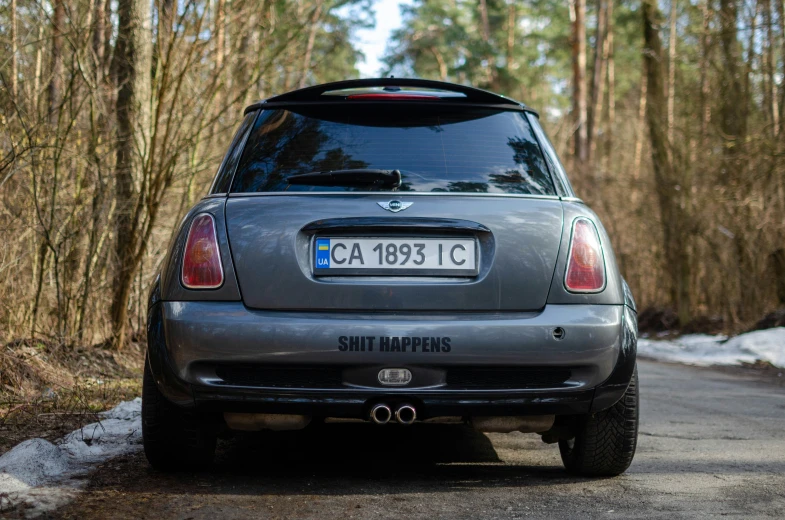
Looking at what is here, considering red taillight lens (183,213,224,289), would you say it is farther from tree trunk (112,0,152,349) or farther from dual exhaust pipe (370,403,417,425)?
tree trunk (112,0,152,349)

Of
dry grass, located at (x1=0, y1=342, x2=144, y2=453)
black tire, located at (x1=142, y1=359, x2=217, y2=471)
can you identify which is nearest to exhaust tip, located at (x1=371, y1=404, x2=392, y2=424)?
black tire, located at (x1=142, y1=359, x2=217, y2=471)

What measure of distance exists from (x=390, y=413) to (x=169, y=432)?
98 cm

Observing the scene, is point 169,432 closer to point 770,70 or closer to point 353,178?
point 353,178

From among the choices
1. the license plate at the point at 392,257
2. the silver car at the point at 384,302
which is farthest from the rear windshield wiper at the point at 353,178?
the license plate at the point at 392,257

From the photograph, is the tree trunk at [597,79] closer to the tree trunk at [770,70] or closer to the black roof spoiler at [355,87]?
the tree trunk at [770,70]

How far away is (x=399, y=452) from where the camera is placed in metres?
4.59

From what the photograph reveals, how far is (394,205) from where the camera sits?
3.48m

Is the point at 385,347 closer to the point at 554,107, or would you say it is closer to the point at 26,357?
the point at 26,357

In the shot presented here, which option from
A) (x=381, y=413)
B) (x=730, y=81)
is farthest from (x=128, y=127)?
(x=730, y=81)

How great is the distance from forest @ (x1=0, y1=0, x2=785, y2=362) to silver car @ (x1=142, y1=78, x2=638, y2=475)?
2.65 meters

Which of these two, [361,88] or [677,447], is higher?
[361,88]

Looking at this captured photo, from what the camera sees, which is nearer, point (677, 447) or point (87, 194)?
point (677, 447)

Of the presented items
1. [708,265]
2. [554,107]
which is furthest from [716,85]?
[554,107]

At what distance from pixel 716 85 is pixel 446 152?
12.7 metres
